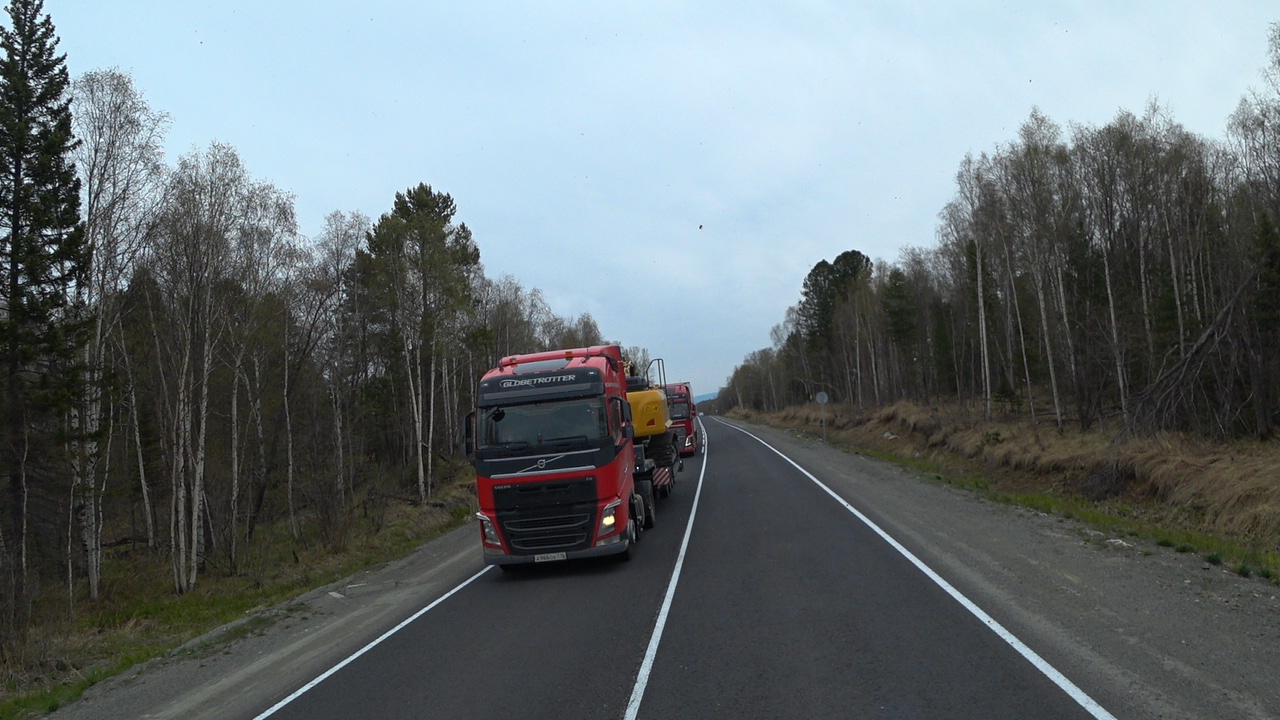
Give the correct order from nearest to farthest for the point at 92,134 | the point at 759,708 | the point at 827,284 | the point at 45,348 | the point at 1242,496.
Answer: the point at 759,708 < the point at 1242,496 < the point at 45,348 < the point at 92,134 < the point at 827,284

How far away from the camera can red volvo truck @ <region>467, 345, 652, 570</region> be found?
11.7 m

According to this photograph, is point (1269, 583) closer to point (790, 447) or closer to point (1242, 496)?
point (1242, 496)

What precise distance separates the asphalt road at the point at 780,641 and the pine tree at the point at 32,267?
34.2 ft

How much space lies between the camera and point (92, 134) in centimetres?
1856

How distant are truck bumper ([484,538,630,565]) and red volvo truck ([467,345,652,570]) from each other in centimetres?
2

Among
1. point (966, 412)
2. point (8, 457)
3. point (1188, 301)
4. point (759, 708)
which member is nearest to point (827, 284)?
point (966, 412)

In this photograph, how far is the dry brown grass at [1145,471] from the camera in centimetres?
1341

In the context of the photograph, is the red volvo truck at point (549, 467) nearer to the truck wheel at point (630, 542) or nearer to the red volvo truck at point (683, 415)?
the truck wheel at point (630, 542)

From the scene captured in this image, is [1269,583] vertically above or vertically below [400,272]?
below

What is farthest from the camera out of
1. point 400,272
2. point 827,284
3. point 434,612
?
point 827,284

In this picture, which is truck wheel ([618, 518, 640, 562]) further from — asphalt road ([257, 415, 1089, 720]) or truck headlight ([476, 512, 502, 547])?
truck headlight ([476, 512, 502, 547])

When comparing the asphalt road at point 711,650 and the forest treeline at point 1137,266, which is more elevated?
the forest treeline at point 1137,266

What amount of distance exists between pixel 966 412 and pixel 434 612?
1353 inches

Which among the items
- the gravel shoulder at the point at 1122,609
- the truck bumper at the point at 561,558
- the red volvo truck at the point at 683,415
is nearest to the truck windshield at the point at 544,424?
the truck bumper at the point at 561,558
